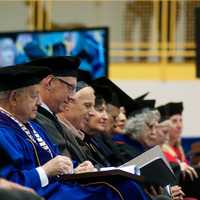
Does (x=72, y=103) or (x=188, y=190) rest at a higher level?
(x=72, y=103)

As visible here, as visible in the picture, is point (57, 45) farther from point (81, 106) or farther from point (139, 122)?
point (81, 106)

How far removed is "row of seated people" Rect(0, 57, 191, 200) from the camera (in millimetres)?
6641

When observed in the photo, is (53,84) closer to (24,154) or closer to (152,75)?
(24,154)

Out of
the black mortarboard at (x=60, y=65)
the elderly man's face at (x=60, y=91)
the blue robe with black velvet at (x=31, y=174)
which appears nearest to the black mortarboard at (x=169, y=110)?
the black mortarboard at (x=60, y=65)

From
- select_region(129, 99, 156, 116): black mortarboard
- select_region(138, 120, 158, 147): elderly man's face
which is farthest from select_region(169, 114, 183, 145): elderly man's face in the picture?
select_region(138, 120, 158, 147): elderly man's face

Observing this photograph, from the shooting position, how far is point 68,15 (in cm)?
1866

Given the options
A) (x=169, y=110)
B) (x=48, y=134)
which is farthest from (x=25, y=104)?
(x=169, y=110)

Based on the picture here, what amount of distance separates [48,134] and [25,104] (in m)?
0.77

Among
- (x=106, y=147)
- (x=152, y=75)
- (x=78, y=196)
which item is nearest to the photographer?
(x=78, y=196)

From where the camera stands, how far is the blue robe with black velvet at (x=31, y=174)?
6.55m

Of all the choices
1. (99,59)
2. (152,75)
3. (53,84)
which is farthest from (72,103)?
(152,75)

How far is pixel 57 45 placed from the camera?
51.2ft

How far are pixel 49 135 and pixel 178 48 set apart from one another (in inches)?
411

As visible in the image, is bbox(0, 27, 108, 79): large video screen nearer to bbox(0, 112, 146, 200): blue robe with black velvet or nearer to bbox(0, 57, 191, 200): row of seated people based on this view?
bbox(0, 57, 191, 200): row of seated people
